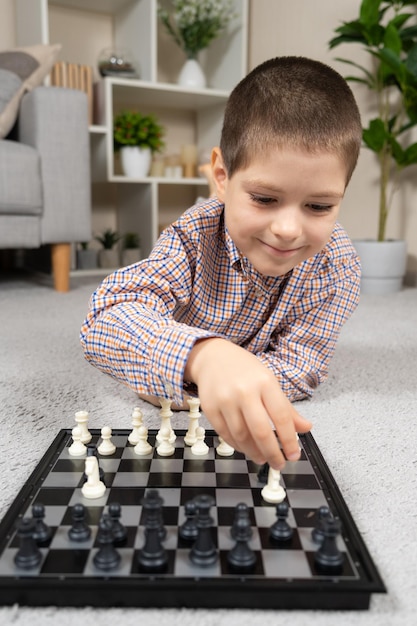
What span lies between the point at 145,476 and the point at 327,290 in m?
0.51

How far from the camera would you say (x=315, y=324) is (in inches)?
40.1

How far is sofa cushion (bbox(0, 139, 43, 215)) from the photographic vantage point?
5.96ft

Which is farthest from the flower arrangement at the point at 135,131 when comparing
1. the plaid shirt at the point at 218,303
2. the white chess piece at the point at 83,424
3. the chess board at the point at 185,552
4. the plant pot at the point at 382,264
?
the chess board at the point at 185,552

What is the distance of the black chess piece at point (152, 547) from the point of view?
470 mm

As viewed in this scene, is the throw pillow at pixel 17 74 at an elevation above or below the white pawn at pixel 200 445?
above

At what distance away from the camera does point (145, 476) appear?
2.11 ft

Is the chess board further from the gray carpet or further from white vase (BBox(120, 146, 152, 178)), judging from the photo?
white vase (BBox(120, 146, 152, 178))

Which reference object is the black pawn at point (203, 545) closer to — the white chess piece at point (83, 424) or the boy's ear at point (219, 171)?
the white chess piece at point (83, 424)

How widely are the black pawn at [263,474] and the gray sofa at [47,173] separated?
1.47m

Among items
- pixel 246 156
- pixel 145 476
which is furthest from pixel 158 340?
pixel 246 156

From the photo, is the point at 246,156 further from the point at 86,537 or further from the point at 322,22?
the point at 322,22

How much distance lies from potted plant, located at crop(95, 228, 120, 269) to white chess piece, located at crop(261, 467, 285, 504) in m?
2.34

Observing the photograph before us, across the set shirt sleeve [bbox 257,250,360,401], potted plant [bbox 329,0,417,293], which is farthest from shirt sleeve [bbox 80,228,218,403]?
potted plant [bbox 329,0,417,293]

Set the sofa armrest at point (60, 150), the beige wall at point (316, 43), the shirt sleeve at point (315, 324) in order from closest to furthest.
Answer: the shirt sleeve at point (315, 324) < the sofa armrest at point (60, 150) < the beige wall at point (316, 43)
